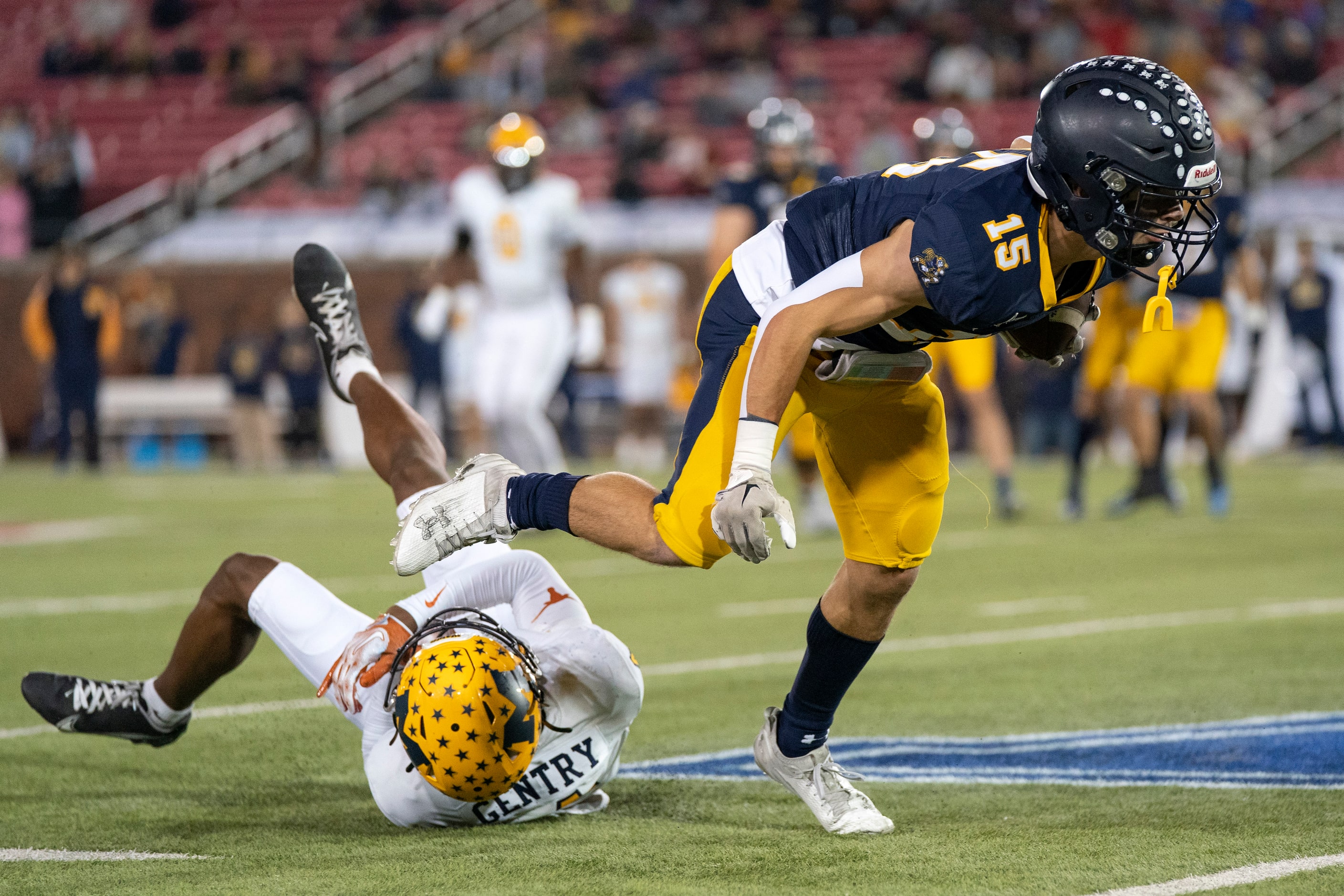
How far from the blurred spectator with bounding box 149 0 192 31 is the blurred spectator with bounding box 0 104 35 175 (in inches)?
134

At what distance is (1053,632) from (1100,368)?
174 inches

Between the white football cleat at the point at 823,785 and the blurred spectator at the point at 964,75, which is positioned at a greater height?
the blurred spectator at the point at 964,75

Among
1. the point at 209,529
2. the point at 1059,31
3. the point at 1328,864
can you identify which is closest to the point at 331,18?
the point at 1059,31

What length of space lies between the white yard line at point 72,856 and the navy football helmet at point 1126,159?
205cm

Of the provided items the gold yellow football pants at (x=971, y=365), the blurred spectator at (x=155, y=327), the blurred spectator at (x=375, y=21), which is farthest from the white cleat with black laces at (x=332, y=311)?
the blurred spectator at (x=375, y=21)

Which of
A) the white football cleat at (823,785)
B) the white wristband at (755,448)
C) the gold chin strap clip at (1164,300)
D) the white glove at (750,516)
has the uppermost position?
the gold chin strap clip at (1164,300)

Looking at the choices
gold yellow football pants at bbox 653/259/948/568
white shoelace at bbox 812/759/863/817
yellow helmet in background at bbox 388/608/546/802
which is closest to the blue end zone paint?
white shoelace at bbox 812/759/863/817

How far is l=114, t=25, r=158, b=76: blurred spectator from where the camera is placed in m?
23.4

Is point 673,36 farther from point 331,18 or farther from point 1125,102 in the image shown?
point 1125,102

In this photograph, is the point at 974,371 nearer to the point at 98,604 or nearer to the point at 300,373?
the point at 98,604

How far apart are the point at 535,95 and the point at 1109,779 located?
718 inches

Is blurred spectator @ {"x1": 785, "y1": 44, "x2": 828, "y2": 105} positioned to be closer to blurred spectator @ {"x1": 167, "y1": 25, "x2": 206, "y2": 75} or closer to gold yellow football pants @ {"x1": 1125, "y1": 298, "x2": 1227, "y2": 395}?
blurred spectator @ {"x1": 167, "y1": 25, "x2": 206, "y2": 75}

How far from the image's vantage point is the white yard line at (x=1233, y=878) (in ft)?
9.77

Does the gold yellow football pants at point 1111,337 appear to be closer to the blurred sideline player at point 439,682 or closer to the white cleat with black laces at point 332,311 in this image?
the white cleat with black laces at point 332,311
